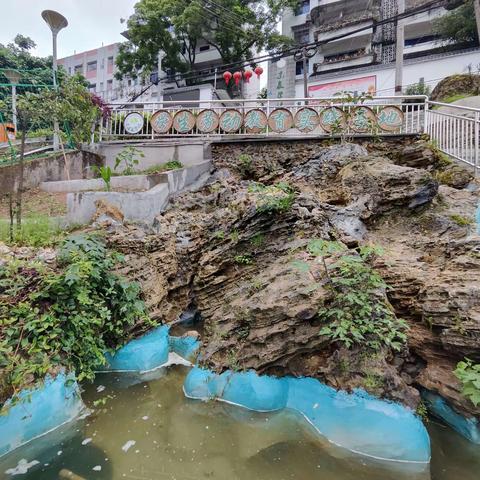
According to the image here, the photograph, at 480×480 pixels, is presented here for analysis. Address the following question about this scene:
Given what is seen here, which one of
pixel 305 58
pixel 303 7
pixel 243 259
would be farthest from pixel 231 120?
pixel 303 7

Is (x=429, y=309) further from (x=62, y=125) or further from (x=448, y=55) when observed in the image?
(x=448, y=55)

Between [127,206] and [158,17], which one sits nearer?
[127,206]

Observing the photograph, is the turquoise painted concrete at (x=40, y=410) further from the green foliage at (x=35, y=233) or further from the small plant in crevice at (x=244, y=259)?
the small plant in crevice at (x=244, y=259)

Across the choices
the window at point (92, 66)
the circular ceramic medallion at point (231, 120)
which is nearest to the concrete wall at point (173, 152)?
the circular ceramic medallion at point (231, 120)

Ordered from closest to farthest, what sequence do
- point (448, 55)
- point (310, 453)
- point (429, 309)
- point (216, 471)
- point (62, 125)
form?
point (216, 471) → point (310, 453) → point (429, 309) → point (62, 125) → point (448, 55)

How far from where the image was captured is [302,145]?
875 cm

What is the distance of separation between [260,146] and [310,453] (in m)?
7.24

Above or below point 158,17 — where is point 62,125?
below

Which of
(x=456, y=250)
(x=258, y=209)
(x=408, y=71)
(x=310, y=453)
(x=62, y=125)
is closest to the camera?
(x=310, y=453)

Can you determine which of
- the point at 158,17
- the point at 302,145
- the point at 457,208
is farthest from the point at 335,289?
the point at 158,17

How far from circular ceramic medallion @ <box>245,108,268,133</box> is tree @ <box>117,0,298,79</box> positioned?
51.6 ft

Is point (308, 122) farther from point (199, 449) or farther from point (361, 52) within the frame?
point (361, 52)

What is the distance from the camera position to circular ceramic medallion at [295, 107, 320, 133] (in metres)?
8.60

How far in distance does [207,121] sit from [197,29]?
Result: 16333 mm
